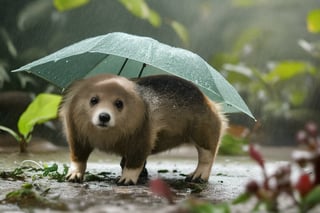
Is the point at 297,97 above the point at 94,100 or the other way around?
above

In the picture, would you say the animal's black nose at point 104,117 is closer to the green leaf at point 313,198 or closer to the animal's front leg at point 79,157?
the animal's front leg at point 79,157

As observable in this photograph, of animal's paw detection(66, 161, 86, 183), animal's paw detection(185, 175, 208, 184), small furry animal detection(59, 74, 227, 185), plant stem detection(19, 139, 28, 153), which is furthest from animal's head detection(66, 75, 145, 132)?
plant stem detection(19, 139, 28, 153)

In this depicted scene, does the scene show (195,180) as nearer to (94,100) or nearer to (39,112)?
(94,100)

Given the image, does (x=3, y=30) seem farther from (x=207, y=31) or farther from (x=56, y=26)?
(x=207, y=31)

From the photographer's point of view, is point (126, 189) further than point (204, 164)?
No

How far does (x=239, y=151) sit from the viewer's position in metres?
5.57

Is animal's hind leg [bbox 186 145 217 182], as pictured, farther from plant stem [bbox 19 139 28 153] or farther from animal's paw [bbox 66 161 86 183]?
plant stem [bbox 19 139 28 153]

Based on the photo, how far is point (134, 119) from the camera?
2.81m

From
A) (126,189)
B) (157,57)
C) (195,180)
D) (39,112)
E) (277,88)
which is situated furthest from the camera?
(277,88)

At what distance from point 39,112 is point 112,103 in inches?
82.1

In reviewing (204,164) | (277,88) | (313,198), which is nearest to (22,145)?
(204,164)

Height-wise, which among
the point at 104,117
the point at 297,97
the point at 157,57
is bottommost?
the point at 104,117

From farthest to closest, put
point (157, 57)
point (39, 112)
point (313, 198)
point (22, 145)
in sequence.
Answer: point (22, 145) < point (39, 112) < point (157, 57) < point (313, 198)

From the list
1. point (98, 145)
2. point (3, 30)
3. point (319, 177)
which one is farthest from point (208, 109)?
point (3, 30)
